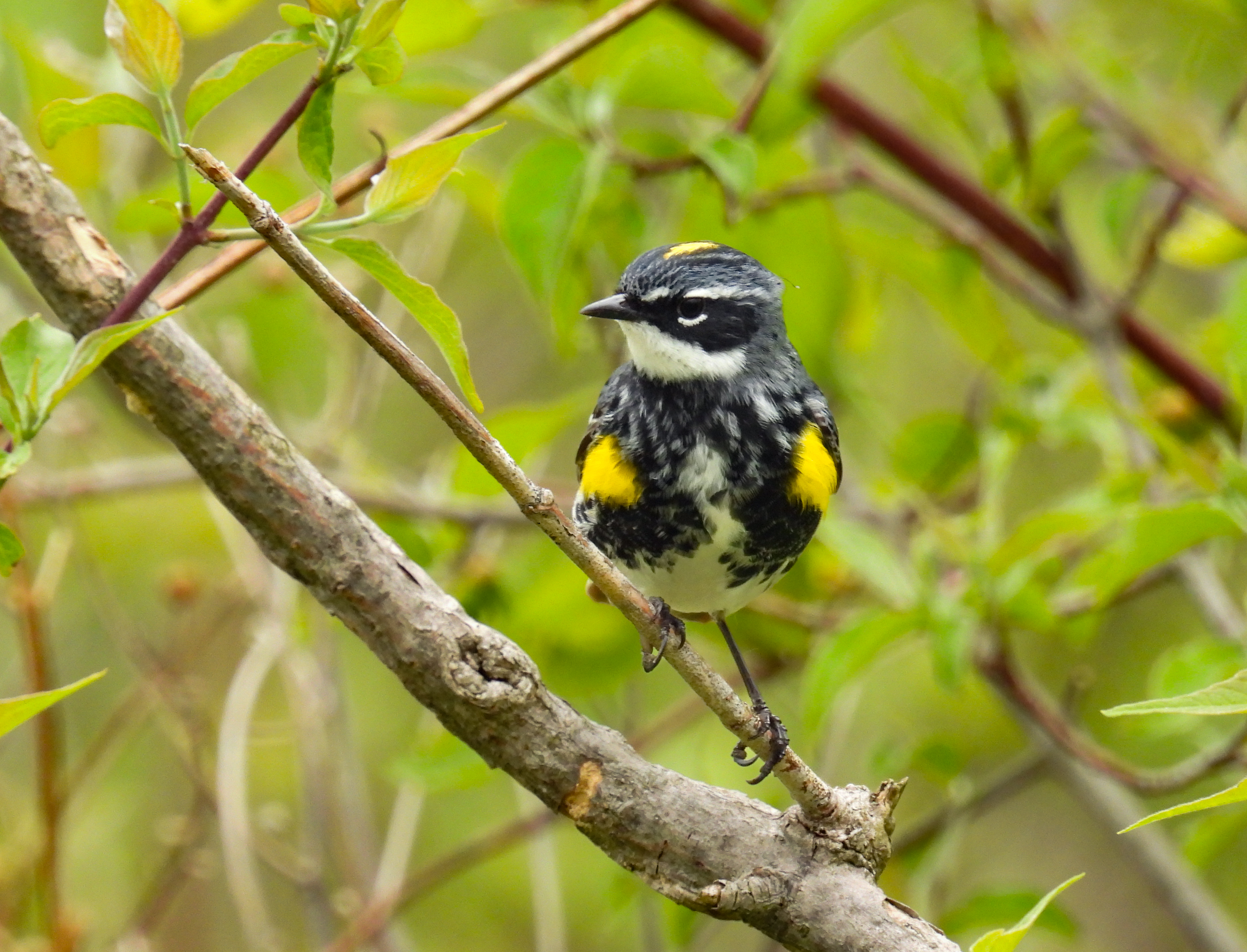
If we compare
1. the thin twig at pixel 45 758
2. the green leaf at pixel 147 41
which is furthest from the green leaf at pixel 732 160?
the thin twig at pixel 45 758

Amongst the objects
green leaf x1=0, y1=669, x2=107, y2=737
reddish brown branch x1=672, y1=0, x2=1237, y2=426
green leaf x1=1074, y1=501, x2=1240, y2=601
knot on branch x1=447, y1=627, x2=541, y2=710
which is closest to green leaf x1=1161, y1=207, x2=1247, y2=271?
reddish brown branch x1=672, y1=0, x2=1237, y2=426

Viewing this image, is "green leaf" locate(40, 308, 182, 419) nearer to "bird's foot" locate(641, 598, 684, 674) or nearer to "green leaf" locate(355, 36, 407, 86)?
"green leaf" locate(355, 36, 407, 86)

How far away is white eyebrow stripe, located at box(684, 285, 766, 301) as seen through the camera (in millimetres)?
2627

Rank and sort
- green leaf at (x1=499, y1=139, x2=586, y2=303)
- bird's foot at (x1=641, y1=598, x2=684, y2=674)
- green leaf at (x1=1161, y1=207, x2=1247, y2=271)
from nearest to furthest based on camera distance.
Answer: bird's foot at (x1=641, y1=598, x2=684, y2=674)
green leaf at (x1=499, y1=139, x2=586, y2=303)
green leaf at (x1=1161, y1=207, x2=1247, y2=271)

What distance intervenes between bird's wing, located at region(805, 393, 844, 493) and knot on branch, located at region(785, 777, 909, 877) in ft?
2.71

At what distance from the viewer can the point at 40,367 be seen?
1600 millimetres

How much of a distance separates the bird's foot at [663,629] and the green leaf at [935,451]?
100 centimetres

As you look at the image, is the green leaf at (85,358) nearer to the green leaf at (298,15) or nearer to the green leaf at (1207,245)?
the green leaf at (298,15)

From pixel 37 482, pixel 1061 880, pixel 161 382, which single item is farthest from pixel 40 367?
pixel 1061 880

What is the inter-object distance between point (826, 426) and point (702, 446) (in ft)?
1.09

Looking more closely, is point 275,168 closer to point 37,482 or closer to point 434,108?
point 37,482

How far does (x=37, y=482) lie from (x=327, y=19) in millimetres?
2307

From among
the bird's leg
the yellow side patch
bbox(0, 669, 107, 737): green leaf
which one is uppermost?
the yellow side patch

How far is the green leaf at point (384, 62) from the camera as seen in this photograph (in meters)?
1.62
